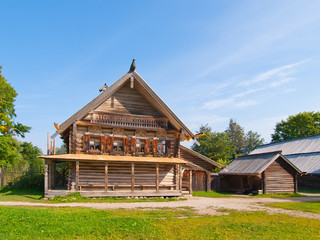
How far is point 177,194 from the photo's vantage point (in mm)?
23156

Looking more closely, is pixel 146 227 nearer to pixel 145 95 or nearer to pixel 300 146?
pixel 145 95

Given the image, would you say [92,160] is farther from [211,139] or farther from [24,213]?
[211,139]

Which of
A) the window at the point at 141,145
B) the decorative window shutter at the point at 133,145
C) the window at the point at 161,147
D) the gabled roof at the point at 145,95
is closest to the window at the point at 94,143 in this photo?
the gabled roof at the point at 145,95

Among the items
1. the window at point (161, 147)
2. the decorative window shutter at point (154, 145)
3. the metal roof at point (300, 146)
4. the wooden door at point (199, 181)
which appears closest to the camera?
the decorative window shutter at point (154, 145)

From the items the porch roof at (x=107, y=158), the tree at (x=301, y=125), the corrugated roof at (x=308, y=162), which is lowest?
the corrugated roof at (x=308, y=162)

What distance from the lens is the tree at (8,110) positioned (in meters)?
29.0

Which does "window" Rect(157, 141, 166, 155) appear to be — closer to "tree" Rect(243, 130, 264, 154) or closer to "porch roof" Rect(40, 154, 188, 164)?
"porch roof" Rect(40, 154, 188, 164)

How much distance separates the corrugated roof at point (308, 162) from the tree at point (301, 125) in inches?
904

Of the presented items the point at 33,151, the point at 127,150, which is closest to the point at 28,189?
the point at 127,150

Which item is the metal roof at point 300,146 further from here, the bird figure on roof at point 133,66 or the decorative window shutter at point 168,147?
the bird figure on roof at point 133,66

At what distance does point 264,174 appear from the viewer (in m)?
28.7

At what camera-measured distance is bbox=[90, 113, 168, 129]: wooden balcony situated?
2292cm

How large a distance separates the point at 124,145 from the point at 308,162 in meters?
30.9

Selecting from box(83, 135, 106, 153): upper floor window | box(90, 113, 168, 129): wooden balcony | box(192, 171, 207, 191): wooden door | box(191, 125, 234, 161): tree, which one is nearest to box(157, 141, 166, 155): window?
box(90, 113, 168, 129): wooden balcony
